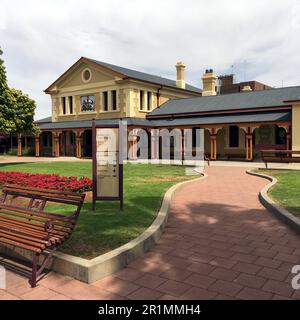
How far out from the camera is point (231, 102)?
92.1 feet

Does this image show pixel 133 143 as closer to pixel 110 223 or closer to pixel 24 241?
pixel 110 223

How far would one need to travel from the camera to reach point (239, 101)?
1092 inches

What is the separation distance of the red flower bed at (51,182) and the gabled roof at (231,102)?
18.3 m

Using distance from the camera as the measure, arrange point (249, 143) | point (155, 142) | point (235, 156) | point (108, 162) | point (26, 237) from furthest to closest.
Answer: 1. point (155, 142)
2. point (235, 156)
3. point (249, 143)
4. point (108, 162)
5. point (26, 237)

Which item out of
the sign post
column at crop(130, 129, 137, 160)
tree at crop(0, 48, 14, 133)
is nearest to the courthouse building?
column at crop(130, 129, 137, 160)

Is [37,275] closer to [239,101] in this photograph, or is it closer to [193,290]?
[193,290]

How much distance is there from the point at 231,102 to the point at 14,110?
666 inches

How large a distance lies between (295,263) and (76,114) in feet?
104

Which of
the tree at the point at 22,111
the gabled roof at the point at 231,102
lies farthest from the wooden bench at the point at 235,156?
the tree at the point at 22,111

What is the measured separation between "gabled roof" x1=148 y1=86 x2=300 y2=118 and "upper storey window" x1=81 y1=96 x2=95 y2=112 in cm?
595

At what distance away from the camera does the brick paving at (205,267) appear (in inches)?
150

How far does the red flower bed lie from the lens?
947 cm

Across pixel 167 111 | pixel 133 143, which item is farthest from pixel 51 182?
pixel 167 111

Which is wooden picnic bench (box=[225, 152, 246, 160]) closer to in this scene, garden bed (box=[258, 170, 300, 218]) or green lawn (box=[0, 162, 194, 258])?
garden bed (box=[258, 170, 300, 218])
